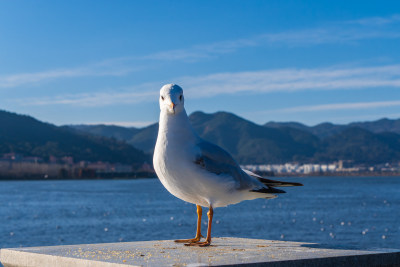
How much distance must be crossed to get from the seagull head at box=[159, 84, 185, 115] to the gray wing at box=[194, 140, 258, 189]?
523mm

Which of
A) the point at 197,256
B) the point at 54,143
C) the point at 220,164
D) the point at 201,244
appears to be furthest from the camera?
the point at 54,143

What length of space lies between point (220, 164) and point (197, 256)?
45.0 inches

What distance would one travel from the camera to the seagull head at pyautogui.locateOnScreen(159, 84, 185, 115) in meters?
6.67

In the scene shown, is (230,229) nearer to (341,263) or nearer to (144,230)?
(144,230)

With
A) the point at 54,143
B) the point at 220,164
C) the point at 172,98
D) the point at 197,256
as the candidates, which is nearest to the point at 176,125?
the point at 172,98

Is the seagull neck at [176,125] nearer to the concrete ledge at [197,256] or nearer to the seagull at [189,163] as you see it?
the seagull at [189,163]

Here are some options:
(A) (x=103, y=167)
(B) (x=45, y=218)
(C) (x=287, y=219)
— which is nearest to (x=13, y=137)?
(A) (x=103, y=167)

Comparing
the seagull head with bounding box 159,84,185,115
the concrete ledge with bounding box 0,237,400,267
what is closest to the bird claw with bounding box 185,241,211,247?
the concrete ledge with bounding box 0,237,400,267

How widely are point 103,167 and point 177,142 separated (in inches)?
6739

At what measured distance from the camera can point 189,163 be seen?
674 centimetres

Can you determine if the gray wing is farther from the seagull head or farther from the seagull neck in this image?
the seagull head

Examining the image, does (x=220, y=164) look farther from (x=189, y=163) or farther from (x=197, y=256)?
(x=197, y=256)

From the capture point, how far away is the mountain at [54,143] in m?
153

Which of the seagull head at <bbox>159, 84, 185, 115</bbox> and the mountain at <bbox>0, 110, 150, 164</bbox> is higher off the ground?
the mountain at <bbox>0, 110, 150, 164</bbox>
